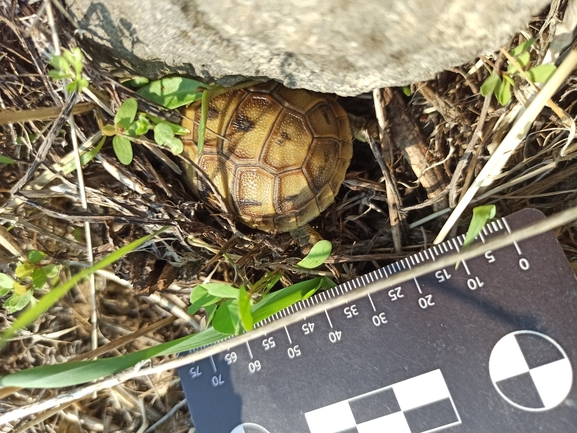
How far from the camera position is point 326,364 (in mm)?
1122

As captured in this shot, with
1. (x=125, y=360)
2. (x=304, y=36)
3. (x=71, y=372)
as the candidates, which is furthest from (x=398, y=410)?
(x=304, y=36)

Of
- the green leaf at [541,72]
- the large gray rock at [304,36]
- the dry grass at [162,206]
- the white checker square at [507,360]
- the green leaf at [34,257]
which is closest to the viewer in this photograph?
the large gray rock at [304,36]

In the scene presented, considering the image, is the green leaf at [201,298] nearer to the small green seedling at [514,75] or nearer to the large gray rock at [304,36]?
the large gray rock at [304,36]

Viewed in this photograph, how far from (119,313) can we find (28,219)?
15.9 inches

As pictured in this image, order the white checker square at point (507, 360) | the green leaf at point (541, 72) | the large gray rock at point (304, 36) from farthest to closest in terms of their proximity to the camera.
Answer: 1. the white checker square at point (507, 360)
2. the green leaf at point (541, 72)
3. the large gray rock at point (304, 36)

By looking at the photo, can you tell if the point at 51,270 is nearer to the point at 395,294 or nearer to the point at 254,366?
the point at 254,366

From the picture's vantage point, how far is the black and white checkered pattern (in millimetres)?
1049

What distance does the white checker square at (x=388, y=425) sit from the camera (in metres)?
1.06

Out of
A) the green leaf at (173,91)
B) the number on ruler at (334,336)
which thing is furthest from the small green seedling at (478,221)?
the green leaf at (173,91)

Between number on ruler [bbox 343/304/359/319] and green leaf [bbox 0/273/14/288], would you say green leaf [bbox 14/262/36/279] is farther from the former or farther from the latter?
number on ruler [bbox 343/304/359/319]

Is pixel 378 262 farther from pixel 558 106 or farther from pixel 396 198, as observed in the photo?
pixel 558 106

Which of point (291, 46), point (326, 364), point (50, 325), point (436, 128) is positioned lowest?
point (50, 325)

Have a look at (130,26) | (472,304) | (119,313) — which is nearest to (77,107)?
(130,26)

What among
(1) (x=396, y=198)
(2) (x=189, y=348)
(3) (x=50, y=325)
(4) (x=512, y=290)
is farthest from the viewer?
(3) (x=50, y=325)
